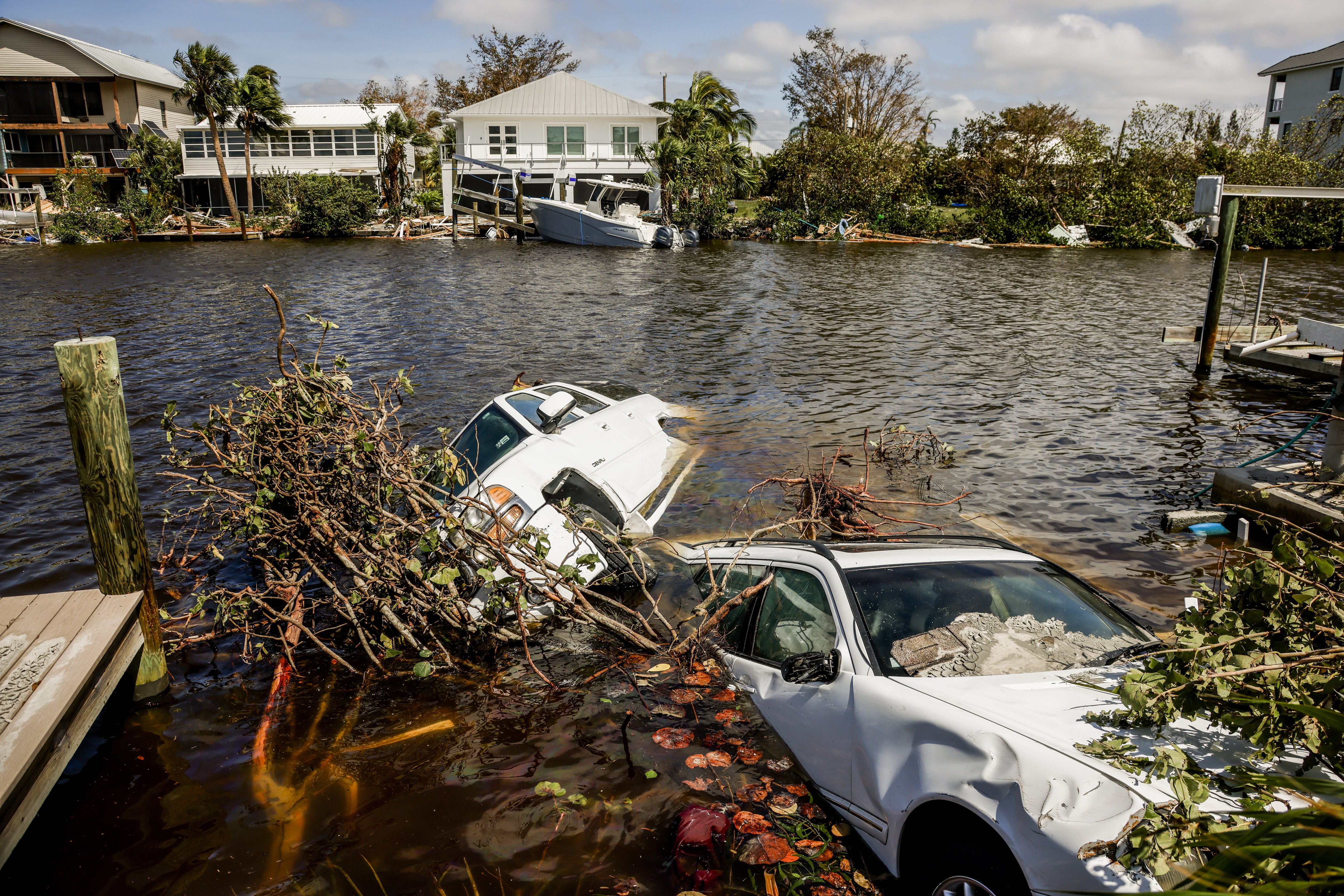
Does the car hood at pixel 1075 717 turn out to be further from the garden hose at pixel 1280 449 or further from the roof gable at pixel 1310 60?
the roof gable at pixel 1310 60

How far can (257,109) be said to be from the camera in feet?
158

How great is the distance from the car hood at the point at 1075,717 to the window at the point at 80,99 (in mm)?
65735

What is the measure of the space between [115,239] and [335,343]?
3346cm

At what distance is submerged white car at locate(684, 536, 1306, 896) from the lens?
299cm

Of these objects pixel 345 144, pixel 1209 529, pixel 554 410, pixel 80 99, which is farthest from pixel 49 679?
pixel 80 99

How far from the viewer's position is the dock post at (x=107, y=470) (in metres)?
5.73

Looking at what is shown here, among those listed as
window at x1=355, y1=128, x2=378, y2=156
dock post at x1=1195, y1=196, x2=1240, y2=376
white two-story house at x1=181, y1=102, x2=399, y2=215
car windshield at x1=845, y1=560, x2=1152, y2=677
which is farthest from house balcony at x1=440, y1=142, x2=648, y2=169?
car windshield at x1=845, y1=560, x2=1152, y2=677

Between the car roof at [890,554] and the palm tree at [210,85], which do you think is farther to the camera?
the palm tree at [210,85]

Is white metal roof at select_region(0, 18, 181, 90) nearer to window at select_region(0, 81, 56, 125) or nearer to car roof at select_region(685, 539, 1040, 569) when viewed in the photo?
window at select_region(0, 81, 56, 125)

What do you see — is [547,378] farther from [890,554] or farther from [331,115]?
[331,115]

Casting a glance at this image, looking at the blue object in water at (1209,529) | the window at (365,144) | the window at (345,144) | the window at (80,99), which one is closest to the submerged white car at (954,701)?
the blue object in water at (1209,529)

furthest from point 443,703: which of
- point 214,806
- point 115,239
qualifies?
point 115,239

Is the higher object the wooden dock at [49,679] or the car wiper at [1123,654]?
the car wiper at [1123,654]

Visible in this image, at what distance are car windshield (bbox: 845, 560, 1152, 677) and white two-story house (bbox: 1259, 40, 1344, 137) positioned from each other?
60.6m
